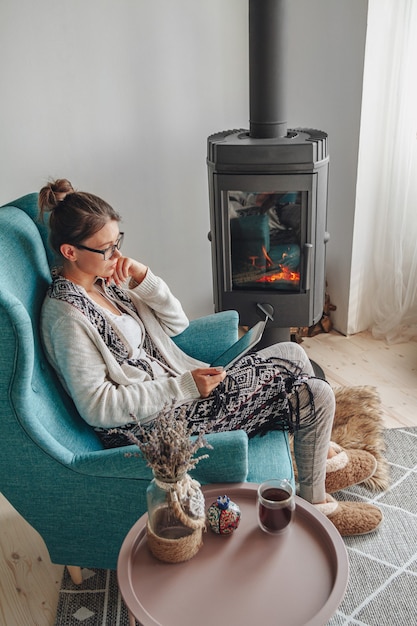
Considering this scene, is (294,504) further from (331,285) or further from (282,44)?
(331,285)

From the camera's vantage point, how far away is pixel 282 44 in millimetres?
2303

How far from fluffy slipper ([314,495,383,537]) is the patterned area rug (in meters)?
0.03

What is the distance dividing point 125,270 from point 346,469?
0.99m

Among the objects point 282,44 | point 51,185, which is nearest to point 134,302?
point 51,185

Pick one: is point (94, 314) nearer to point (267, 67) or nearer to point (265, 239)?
point (265, 239)

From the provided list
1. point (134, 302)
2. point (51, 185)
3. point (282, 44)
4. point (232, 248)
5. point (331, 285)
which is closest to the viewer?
point (51, 185)

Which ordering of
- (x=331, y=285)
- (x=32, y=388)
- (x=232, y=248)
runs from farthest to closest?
(x=331, y=285) < (x=232, y=248) < (x=32, y=388)

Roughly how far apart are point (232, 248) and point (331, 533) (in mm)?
1482

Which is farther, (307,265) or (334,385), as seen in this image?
(334,385)

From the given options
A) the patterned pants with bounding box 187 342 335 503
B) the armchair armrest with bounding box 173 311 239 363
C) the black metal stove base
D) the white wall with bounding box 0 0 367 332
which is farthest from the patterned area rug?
the white wall with bounding box 0 0 367 332

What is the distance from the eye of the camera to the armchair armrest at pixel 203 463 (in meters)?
1.48

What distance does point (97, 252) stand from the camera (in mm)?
1688

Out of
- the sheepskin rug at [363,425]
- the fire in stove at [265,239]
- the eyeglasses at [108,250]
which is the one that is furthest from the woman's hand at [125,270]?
the sheepskin rug at [363,425]

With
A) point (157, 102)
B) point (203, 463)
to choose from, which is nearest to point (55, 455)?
point (203, 463)
